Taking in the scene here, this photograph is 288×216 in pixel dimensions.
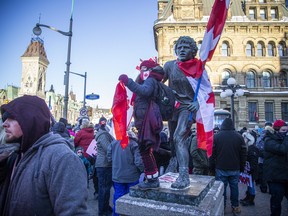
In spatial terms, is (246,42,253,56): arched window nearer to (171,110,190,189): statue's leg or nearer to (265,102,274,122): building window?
(265,102,274,122): building window

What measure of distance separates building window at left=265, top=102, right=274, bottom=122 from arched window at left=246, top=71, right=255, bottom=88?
10.4 feet

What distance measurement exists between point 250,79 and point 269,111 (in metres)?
4.95

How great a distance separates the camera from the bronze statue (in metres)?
2.88

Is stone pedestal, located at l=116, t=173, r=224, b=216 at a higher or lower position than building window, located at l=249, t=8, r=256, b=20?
lower

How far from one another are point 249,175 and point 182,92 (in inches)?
177

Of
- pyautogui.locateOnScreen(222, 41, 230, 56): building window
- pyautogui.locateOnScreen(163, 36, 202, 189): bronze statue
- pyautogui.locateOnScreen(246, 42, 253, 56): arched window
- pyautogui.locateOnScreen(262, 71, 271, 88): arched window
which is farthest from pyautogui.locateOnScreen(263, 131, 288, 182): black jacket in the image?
pyautogui.locateOnScreen(246, 42, 253, 56): arched window

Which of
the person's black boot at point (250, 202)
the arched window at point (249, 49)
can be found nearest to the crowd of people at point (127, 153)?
the person's black boot at point (250, 202)

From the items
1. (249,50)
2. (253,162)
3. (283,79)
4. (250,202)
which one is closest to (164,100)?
(253,162)

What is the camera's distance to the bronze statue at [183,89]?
9.43 ft

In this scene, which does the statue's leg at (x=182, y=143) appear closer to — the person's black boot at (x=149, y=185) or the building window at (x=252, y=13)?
the person's black boot at (x=149, y=185)

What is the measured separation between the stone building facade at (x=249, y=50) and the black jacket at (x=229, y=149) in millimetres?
24149

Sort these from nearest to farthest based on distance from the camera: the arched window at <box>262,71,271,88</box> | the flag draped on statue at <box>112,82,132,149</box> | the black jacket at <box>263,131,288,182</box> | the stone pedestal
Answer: the stone pedestal
the flag draped on statue at <box>112,82,132,149</box>
the black jacket at <box>263,131,288,182</box>
the arched window at <box>262,71,271,88</box>

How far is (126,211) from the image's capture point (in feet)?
8.25

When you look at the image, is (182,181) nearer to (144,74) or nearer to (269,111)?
(144,74)
